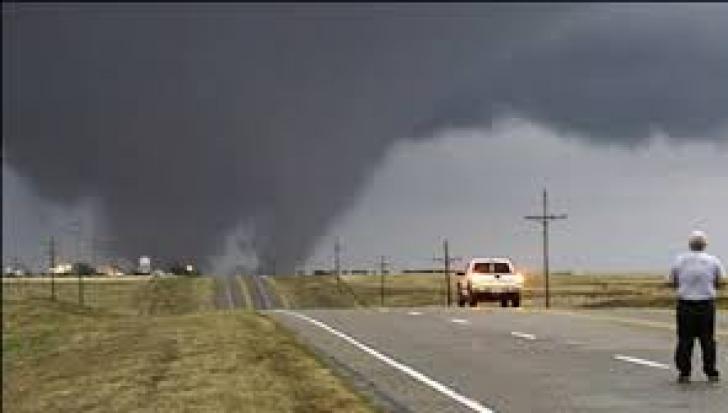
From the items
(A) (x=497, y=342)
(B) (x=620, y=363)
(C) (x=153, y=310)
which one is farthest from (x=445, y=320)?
(C) (x=153, y=310)

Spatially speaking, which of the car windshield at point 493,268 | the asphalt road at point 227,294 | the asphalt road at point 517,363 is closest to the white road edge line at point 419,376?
the asphalt road at point 517,363

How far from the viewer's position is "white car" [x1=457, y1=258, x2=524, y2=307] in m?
54.3

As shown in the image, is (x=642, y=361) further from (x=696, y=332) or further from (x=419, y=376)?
(x=419, y=376)

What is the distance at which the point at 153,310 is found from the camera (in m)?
117

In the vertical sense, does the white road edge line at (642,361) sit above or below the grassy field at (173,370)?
above

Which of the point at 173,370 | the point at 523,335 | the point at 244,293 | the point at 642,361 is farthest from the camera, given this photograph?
the point at 244,293

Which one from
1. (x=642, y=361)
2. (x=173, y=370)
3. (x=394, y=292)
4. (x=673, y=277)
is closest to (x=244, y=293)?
(x=394, y=292)

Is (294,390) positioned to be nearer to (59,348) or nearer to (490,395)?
(490,395)

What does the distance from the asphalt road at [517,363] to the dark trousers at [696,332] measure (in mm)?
311

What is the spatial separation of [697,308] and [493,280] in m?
36.3

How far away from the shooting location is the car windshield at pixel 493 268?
178 feet

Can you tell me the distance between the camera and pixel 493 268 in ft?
178

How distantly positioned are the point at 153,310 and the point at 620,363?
9809 centimetres

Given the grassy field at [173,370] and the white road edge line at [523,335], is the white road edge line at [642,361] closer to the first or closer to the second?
the grassy field at [173,370]
